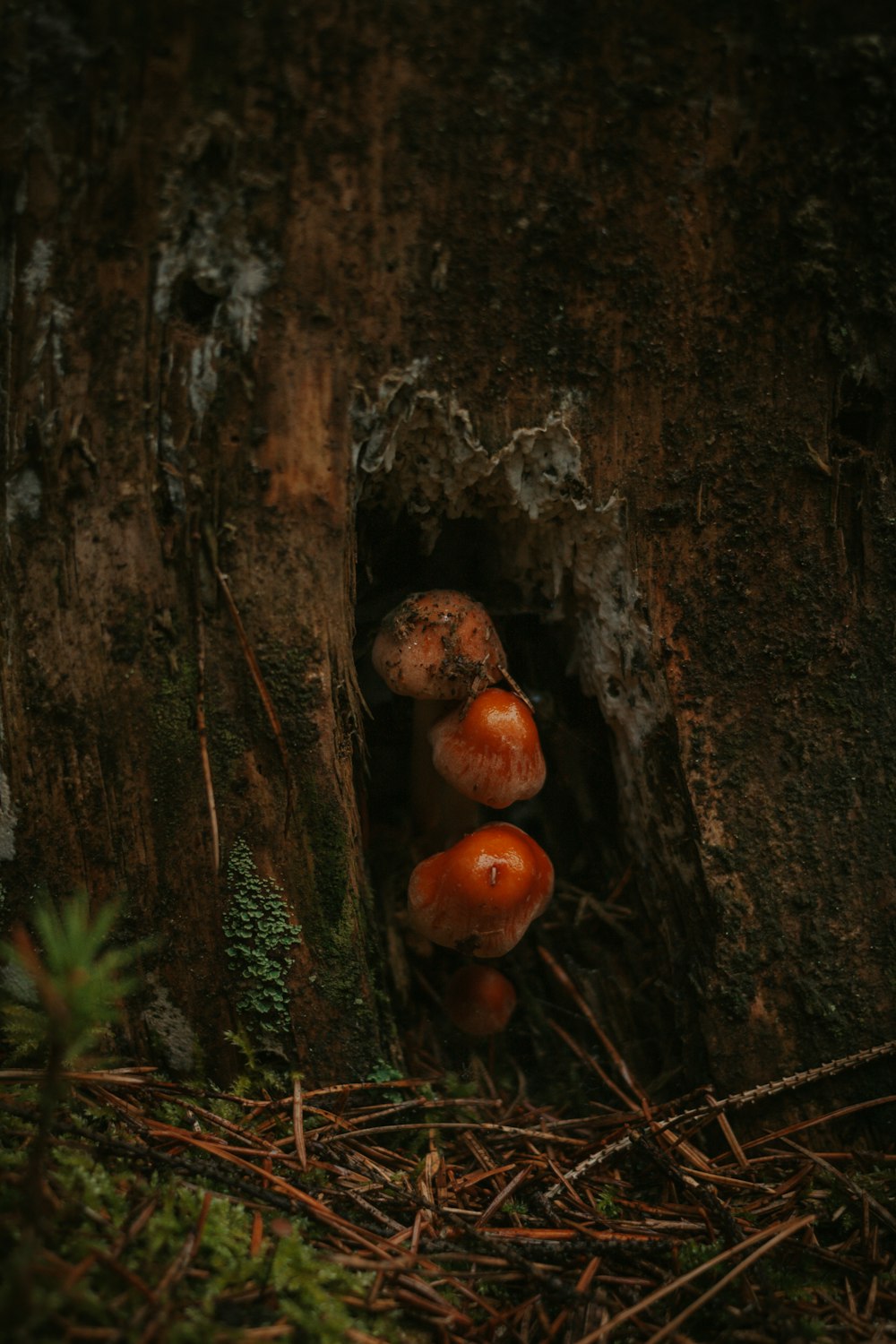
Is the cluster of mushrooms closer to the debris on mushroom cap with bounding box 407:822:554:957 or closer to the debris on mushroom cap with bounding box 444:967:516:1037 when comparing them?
the debris on mushroom cap with bounding box 407:822:554:957

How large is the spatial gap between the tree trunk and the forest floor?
0.21m

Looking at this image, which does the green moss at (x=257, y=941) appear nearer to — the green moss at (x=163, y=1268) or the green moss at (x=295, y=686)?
the green moss at (x=295, y=686)

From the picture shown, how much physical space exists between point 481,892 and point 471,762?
0.36 metres

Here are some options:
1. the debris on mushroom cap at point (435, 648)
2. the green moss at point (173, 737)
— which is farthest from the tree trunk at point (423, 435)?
the debris on mushroom cap at point (435, 648)

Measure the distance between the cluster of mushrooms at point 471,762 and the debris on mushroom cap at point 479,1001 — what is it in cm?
26

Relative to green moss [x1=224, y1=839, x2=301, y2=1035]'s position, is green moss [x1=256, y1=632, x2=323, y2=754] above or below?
above

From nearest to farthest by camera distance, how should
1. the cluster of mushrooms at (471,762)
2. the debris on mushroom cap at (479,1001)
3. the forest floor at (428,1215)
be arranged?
the forest floor at (428,1215) → the cluster of mushrooms at (471,762) → the debris on mushroom cap at (479,1001)

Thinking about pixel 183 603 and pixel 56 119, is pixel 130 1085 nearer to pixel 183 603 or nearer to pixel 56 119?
pixel 183 603

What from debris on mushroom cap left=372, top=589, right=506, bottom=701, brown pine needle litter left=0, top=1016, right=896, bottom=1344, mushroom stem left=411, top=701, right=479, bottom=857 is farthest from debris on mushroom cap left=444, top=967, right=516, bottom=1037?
debris on mushroom cap left=372, top=589, right=506, bottom=701

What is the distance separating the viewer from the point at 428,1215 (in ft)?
6.66

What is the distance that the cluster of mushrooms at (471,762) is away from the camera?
2.46 meters

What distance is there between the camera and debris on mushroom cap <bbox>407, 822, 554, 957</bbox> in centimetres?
244

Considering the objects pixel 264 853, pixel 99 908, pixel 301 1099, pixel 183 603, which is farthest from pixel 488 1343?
pixel 183 603

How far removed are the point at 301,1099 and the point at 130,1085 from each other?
17.2 inches
